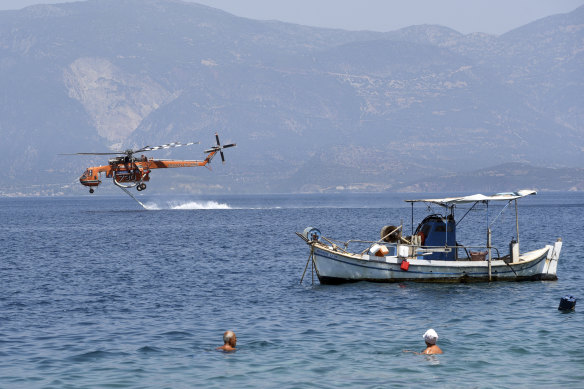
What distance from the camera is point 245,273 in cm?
5581

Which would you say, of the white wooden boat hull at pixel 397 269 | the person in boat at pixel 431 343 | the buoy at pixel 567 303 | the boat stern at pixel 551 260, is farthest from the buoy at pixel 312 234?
the person in boat at pixel 431 343

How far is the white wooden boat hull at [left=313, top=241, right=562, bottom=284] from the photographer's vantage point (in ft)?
146

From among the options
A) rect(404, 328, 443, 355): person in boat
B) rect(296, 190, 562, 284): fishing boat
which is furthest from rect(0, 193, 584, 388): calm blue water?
rect(296, 190, 562, 284): fishing boat

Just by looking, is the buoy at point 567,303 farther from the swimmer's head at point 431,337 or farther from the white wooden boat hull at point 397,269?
the swimmer's head at point 431,337

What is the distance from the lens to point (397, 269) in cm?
4447

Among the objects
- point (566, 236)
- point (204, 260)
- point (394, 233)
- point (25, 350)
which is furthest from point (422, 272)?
point (566, 236)

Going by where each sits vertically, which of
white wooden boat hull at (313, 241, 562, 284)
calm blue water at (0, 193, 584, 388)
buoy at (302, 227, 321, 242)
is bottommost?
calm blue water at (0, 193, 584, 388)

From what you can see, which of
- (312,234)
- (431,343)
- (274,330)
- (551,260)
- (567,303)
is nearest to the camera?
(431,343)

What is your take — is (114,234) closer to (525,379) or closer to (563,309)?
(563,309)

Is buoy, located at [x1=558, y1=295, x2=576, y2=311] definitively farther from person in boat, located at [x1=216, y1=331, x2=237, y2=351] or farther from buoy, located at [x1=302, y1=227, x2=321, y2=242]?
person in boat, located at [x1=216, y1=331, x2=237, y2=351]

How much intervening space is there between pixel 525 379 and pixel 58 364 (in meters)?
14.8

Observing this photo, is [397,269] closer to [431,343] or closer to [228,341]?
[431,343]

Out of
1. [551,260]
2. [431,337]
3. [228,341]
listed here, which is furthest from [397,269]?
[228,341]

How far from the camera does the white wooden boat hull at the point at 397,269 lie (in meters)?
44.4
